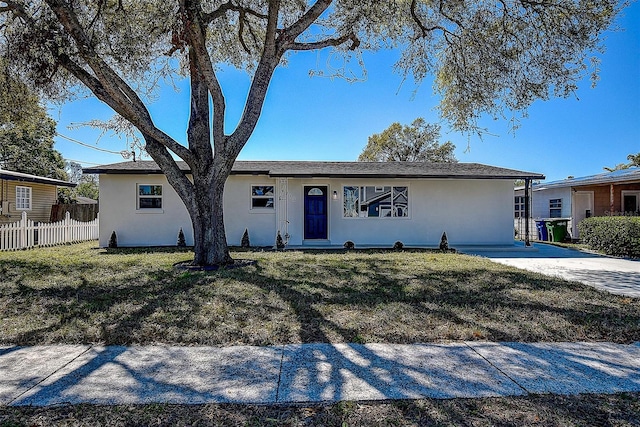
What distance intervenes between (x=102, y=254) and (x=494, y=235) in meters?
13.3

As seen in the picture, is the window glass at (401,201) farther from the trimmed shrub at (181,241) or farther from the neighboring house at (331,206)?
the trimmed shrub at (181,241)

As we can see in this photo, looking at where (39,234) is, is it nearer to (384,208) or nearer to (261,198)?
(261,198)

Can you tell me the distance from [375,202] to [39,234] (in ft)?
39.9

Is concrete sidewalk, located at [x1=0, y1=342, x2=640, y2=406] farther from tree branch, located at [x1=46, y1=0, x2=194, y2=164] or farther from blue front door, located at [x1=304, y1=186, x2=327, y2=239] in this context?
blue front door, located at [x1=304, y1=186, x2=327, y2=239]

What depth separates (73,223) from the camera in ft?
48.6

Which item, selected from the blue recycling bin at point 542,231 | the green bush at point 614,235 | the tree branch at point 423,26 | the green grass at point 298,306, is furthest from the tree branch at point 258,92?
the blue recycling bin at point 542,231

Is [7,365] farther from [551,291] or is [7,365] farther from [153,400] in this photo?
[551,291]

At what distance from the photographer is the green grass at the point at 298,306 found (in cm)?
406

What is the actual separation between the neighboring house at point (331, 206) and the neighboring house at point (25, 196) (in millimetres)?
7369

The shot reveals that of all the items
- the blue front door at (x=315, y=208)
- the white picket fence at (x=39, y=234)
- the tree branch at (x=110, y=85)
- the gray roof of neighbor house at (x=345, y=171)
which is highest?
the tree branch at (x=110, y=85)

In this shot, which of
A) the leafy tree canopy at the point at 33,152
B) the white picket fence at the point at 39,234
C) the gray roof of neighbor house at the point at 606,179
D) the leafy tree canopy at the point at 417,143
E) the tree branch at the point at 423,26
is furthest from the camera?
the leafy tree canopy at the point at 417,143

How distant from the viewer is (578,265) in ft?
30.6

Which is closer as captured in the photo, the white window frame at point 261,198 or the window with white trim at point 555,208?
the white window frame at point 261,198

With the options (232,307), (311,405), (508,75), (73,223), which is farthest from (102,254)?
(508,75)
